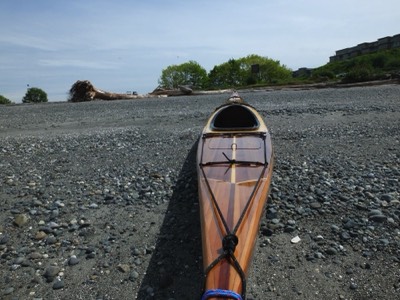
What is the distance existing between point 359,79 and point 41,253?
80.2 ft

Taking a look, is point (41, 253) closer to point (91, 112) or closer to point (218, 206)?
point (218, 206)

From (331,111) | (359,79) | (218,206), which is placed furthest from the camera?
(359,79)

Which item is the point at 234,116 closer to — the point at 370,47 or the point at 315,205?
the point at 315,205

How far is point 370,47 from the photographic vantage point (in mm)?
51938

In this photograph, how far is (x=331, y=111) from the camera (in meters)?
11.1

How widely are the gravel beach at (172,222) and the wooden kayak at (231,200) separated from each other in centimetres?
56

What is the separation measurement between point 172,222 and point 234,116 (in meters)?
3.29

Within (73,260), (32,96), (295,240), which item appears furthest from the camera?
(32,96)

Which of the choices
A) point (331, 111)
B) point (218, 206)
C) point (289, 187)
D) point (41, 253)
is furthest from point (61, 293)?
point (331, 111)

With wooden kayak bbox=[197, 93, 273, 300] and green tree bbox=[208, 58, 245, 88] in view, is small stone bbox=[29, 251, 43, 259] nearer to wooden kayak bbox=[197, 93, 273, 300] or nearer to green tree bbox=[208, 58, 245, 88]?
wooden kayak bbox=[197, 93, 273, 300]

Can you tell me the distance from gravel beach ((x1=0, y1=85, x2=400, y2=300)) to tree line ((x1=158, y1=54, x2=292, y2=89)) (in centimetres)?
3581

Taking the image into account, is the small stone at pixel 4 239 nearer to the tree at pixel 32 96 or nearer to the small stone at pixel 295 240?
the small stone at pixel 295 240

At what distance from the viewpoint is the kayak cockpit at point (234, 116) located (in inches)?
252

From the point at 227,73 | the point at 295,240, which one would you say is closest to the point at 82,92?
the point at 295,240
